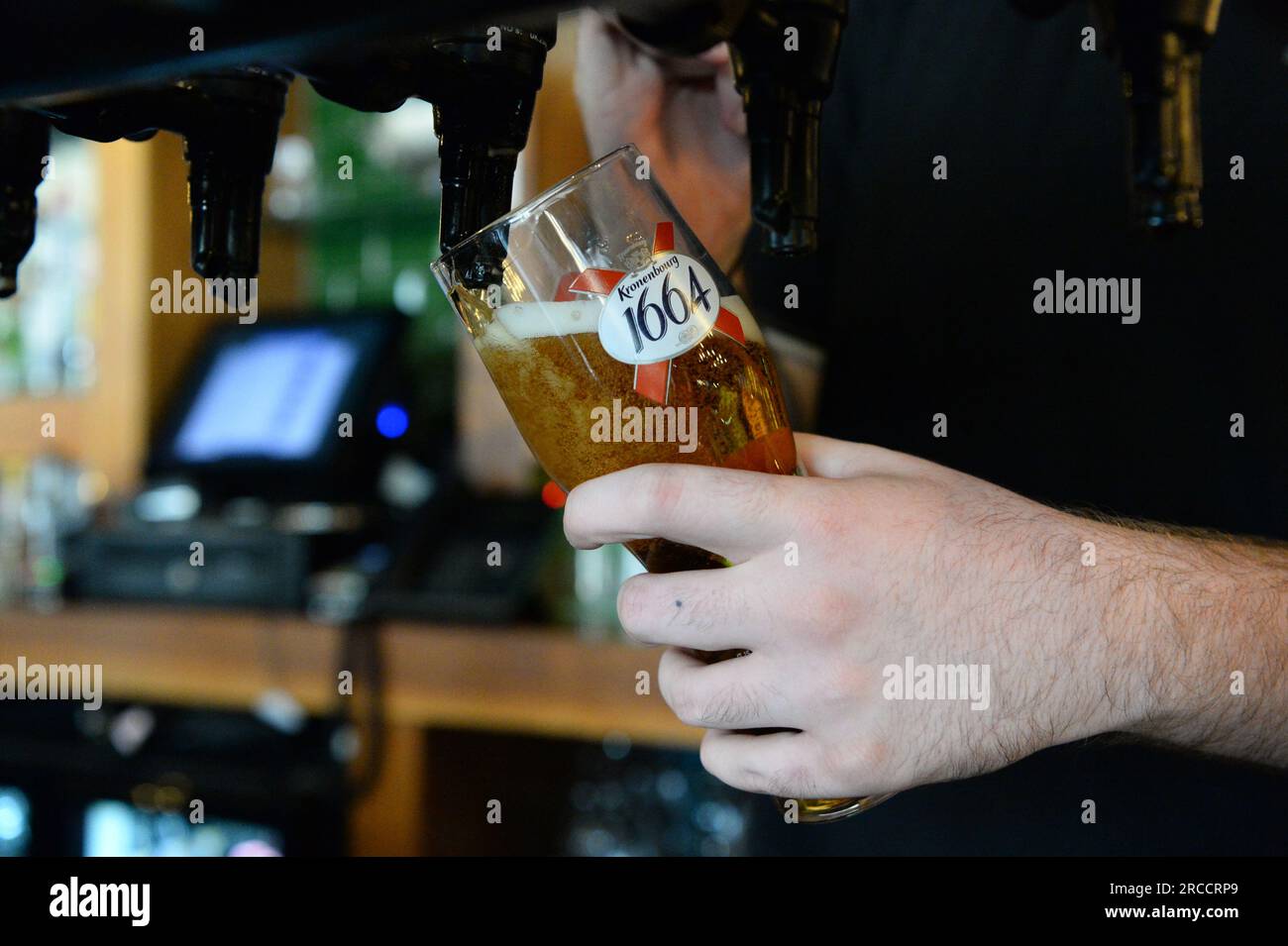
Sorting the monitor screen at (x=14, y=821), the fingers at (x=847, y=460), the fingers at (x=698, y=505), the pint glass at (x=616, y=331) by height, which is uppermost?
the pint glass at (x=616, y=331)

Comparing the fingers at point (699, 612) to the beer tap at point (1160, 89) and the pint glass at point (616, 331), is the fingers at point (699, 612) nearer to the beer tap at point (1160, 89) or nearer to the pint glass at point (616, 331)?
the pint glass at point (616, 331)

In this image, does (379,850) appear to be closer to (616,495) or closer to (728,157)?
(728,157)

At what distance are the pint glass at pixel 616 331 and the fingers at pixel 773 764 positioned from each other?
1.6 inches

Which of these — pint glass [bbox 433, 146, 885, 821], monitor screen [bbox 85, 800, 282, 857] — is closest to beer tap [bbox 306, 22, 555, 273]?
pint glass [bbox 433, 146, 885, 821]

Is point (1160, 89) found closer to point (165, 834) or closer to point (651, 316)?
point (651, 316)

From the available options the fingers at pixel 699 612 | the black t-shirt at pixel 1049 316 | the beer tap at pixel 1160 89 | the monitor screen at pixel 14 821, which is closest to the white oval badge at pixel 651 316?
the fingers at pixel 699 612

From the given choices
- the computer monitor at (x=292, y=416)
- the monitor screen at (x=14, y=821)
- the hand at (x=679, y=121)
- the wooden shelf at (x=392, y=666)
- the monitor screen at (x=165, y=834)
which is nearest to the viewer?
the hand at (x=679, y=121)

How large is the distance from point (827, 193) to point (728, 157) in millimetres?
243

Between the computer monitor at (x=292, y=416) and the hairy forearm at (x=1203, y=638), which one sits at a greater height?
the computer monitor at (x=292, y=416)

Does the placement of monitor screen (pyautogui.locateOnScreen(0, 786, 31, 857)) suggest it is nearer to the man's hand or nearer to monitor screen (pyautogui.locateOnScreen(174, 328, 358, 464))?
monitor screen (pyautogui.locateOnScreen(174, 328, 358, 464))

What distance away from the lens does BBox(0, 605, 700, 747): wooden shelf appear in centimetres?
169

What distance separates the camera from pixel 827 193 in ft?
3.65

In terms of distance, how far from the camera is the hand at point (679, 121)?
0.76 meters
